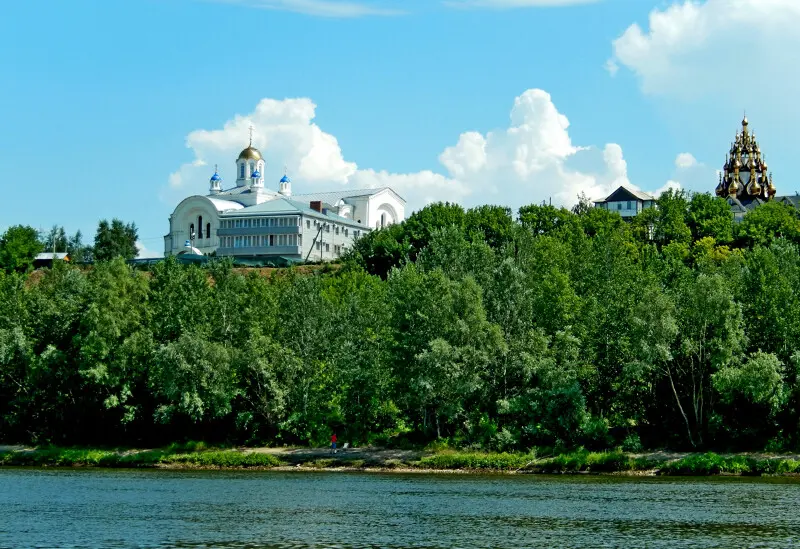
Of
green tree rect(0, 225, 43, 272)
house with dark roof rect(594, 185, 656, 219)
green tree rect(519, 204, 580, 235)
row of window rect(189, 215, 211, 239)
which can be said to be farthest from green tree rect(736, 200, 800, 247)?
green tree rect(0, 225, 43, 272)

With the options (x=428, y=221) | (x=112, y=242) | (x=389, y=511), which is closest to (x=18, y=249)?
(x=112, y=242)

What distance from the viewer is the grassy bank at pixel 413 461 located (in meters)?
55.9

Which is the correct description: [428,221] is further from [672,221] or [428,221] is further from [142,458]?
[142,458]

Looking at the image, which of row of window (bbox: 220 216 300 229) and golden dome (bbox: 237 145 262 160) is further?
golden dome (bbox: 237 145 262 160)

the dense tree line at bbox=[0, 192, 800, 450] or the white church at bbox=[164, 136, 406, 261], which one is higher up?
the white church at bbox=[164, 136, 406, 261]

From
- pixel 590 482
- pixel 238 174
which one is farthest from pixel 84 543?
pixel 238 174

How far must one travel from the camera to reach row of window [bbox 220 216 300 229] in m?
150

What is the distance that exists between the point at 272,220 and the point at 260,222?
2056mm

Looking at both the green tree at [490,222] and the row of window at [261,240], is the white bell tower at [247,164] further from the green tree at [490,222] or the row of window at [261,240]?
the green tree at [490,222]

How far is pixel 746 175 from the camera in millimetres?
192625

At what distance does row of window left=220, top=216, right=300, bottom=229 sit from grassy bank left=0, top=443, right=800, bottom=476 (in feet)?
284

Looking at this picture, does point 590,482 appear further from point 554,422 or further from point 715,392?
point 715,392

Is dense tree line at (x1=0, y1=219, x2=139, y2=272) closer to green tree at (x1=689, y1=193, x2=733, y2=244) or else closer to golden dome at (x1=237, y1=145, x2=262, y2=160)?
golden dome at (x1=237, y1=145, x2=262, y2=160)

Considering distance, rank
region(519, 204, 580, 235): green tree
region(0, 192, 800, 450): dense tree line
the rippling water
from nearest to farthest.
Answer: the rippling water → region(0, 192, 800, 450): dense tree line → region(519, 204, 580, 235): green tree
